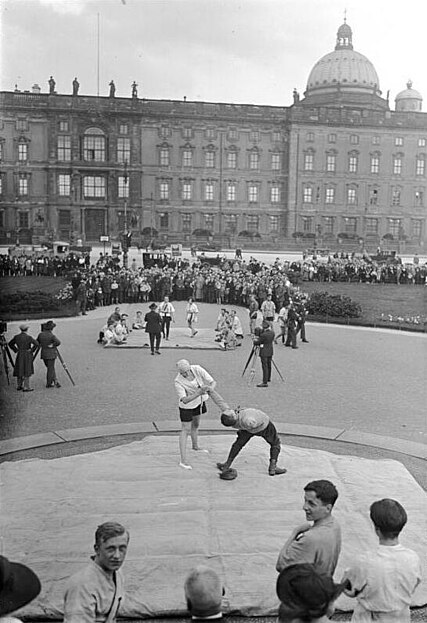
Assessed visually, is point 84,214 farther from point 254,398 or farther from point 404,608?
point 404,608

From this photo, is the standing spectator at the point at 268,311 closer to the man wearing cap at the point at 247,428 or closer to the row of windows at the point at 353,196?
the row of windows at the point at 353,196

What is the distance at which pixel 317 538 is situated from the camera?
482 cm

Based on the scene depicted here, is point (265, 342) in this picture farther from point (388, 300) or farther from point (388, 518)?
point (388, 518)

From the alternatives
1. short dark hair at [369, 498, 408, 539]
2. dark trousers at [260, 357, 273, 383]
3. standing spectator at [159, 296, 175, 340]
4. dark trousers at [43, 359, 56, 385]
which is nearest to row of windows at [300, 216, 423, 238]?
dark trousers at [260, 357, 273, 383]

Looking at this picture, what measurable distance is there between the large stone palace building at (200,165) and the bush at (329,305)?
2.74m

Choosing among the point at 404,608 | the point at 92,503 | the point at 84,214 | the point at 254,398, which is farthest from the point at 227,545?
the point at 84,214

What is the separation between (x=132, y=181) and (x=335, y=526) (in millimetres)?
8955

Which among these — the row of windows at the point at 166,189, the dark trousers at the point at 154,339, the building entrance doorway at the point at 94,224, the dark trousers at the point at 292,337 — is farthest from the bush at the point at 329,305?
the building entrance doorway at the point at 94,224

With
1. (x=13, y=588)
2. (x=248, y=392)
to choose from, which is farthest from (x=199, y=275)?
(x=13, y=588)

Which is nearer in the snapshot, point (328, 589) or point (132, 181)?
point (328, 589)

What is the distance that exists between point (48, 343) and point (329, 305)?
7.76m

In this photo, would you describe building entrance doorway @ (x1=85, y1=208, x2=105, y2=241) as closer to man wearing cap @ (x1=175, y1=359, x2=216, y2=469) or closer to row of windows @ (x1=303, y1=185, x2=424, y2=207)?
row of windows @ (x1=303, y1=185, x2=424, y2=207)

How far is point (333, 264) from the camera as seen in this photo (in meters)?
17.4

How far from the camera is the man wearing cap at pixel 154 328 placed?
14594 millimetres
